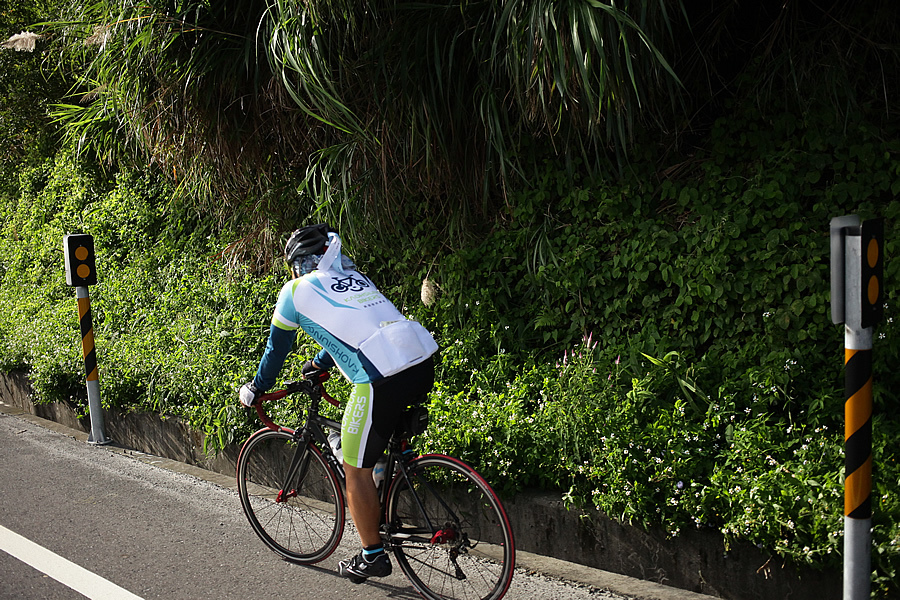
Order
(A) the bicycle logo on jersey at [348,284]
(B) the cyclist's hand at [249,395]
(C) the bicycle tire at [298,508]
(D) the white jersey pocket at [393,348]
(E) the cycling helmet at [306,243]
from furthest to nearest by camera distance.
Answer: (C) the bicycle tire at [298,508] → (B) the cyclist's hand at [249,395] → (E) the cycling helmet at [306,243] → (A) the bicycle logo on jersey at [348,284] → (D) the white jersey pocket at [393,348]

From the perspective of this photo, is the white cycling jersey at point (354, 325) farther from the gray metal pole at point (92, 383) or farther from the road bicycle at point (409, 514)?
the gray metal pole at point (92, 383)

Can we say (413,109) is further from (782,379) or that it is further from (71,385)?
(71,385)

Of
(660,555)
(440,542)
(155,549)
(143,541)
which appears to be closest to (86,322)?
(143,541)

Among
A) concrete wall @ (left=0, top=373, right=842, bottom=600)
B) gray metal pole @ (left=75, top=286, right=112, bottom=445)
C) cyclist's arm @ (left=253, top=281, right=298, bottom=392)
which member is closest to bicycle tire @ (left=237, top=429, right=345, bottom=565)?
cyclist's arm @ (left=253, top=281, right=298, bottom=392)

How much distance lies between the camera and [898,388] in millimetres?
4535

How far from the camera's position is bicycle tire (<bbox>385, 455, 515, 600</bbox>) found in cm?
379

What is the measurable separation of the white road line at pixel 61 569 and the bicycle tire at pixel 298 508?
843 mm

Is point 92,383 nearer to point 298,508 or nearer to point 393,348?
point 298,508

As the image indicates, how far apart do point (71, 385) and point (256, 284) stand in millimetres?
2023

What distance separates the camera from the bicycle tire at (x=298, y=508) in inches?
175

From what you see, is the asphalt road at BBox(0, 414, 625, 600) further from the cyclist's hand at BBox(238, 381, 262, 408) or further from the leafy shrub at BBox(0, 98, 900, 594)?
the cyclist's hand at BBox(238, 381, 262, 408)

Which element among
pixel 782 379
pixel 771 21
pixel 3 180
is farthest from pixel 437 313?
pixel 3 180

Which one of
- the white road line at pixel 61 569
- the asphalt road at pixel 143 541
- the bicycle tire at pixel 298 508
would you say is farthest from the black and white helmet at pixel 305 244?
the white road line at pixel 61 569

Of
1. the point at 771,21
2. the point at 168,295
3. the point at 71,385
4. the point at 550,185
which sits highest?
the point at 771,21
